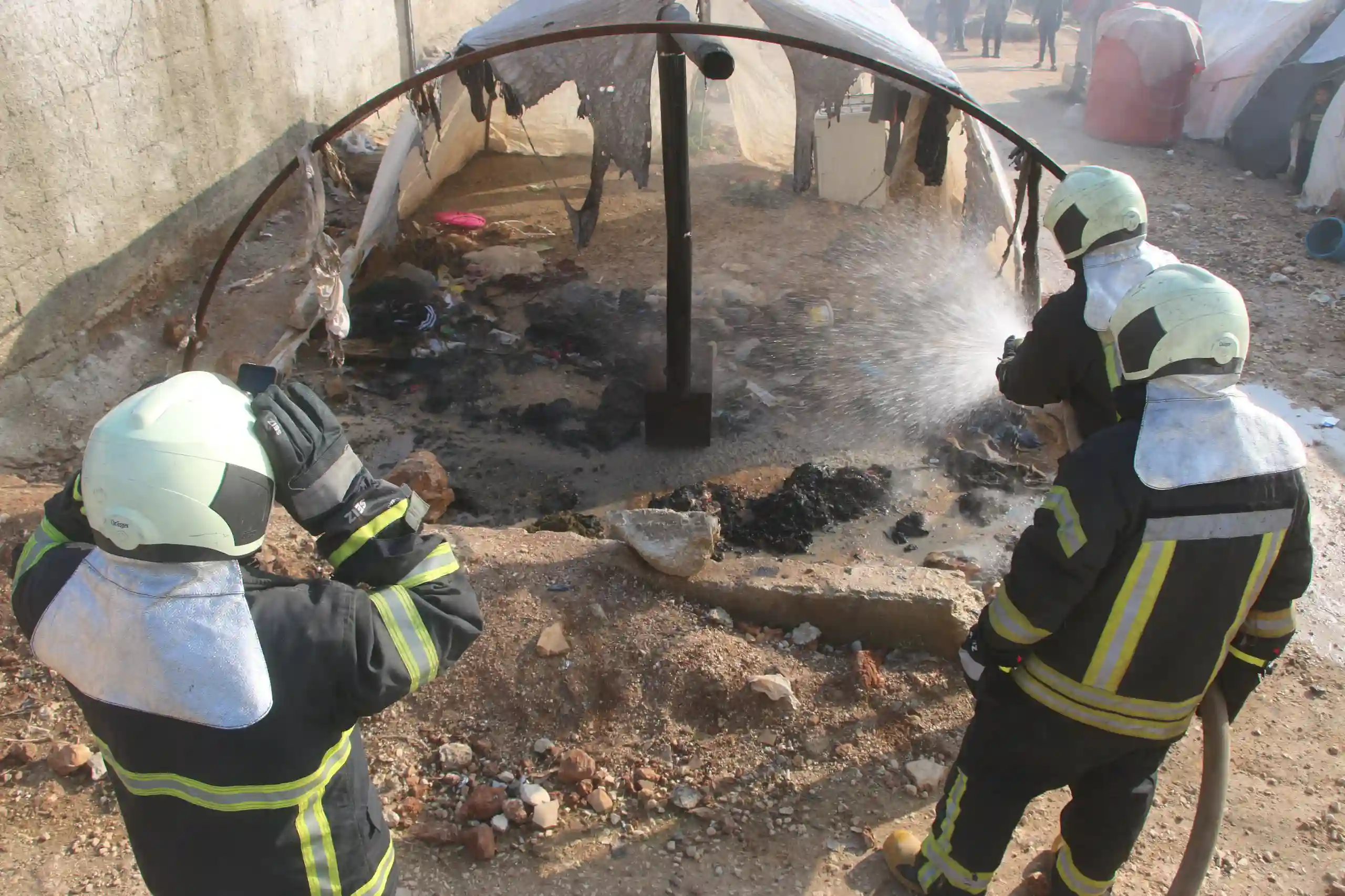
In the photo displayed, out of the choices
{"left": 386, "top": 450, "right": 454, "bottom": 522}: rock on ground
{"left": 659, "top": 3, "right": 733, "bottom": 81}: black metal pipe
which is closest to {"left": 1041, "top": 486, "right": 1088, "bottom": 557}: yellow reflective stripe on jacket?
{"left": 659, "top": 3, "right": 733, "bottom": 81}: black metal pipe

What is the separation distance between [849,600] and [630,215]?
563 cm

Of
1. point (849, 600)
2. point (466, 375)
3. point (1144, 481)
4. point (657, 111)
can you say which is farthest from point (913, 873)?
point (657, 111)

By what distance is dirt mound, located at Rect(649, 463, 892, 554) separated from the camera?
4.59m

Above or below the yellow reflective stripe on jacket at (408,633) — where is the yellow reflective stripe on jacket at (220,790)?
below

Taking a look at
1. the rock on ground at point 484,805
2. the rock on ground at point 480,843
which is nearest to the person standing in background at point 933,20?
the rock on ground at point 484,805

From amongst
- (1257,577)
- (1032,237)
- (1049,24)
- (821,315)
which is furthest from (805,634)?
(1049,24)

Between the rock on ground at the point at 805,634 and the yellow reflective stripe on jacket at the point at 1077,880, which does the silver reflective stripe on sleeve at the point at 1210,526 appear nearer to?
the yellow reflective stripe on jacket at the point at 1077,880

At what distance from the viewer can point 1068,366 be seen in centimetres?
307

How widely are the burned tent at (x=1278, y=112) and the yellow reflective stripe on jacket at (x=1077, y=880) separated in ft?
32.1

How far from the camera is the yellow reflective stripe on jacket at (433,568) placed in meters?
1.77

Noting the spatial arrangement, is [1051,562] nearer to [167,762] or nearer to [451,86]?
[167,762]

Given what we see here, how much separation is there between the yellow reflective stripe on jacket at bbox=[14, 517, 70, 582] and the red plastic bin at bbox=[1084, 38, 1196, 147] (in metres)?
12.0

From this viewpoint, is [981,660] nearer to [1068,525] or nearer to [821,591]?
[1068,525]

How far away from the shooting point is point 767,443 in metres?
5.38
